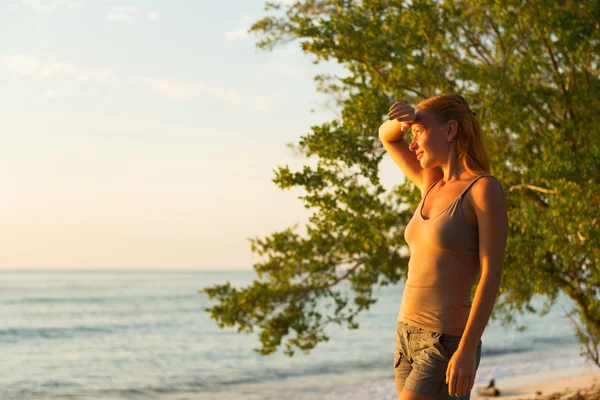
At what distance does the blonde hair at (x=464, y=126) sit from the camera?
316cm

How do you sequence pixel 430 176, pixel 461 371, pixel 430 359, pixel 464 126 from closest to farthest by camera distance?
1. pixel 461 371
2. pixel 430 359
3. pixel 464 126
4. pixel 430 176

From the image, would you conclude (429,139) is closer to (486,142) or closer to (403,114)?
(403,114)

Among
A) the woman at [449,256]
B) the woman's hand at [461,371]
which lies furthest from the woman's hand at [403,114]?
the woman's hand at [461,371]

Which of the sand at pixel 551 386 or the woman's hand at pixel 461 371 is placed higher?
the woman's hand at pixel 461 371

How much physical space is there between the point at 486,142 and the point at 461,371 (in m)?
6.94

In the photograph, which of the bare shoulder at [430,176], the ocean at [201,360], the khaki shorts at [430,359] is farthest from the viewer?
the ocean at [201,360]

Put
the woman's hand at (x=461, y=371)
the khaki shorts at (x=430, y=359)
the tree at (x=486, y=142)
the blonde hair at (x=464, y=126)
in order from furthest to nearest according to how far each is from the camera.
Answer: the tree at (x=486, y=142) → the blonde hair at (x=464, y=126) → the khaki shorts at (x=430, y=359) → the woman's hand at (x=461, y=371)

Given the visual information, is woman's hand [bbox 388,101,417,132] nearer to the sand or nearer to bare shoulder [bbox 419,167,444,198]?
bare shoulder [bbox 419,167,444,198]

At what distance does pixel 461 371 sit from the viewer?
287 centimetres

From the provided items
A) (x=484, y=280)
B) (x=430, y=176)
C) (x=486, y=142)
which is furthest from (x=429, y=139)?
(x=486, y=142)

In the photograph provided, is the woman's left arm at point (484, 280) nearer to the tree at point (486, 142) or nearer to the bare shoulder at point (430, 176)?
the bare shoulder at point (430, 176)

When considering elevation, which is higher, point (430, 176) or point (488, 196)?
point (430, 176)

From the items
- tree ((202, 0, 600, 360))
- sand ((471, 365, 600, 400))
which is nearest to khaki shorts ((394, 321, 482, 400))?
tree ((202, 0, 600, 360))

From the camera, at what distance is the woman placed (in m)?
2.89
